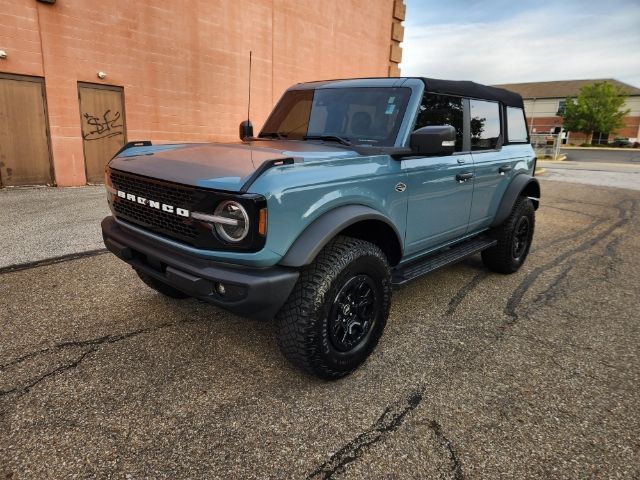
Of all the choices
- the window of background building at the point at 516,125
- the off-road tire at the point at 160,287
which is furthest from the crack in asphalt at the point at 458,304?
the off-road tire at the point at 160,287

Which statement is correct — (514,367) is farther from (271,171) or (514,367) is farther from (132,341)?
(132,341)

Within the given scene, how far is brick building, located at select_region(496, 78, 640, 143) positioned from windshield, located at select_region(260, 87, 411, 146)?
6863cm

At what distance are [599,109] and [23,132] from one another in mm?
67881

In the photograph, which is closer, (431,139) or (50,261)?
(431,139)

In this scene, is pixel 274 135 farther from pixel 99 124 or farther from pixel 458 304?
pixel 99 124

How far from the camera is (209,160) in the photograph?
96.0 inches

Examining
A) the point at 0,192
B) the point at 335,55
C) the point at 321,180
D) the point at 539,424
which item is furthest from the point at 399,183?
the point at 335,55

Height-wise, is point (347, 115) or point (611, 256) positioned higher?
point (347, 115)

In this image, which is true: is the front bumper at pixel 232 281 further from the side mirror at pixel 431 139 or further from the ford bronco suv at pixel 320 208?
the side mirror at pixel 431 139

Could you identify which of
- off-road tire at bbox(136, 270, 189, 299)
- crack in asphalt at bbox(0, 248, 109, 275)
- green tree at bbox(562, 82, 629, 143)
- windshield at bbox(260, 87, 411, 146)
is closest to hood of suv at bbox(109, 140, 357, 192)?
windshield at bbox(260, 87, 411, 146)

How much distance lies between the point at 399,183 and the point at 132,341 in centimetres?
214

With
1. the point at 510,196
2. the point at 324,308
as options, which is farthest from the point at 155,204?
the point at 510,196

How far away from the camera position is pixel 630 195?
11.8m

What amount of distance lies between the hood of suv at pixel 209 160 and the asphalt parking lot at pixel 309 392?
119cm
